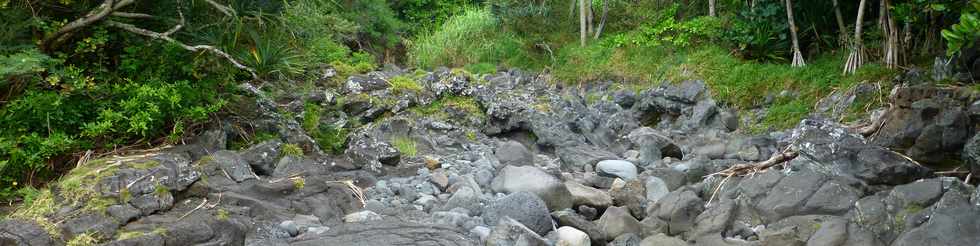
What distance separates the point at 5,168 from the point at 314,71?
12.5 feet

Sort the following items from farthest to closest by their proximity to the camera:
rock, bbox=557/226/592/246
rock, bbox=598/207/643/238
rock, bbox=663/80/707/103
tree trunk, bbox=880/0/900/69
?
rock, bbox=663/80/707/103
tree trunk, bbox=880/0/900/69
rock, bbox=598/207/643/238
rock, bbox=557/226/592/246

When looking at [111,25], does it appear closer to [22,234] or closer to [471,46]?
[22,234]

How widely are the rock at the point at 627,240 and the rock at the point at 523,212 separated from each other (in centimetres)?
47

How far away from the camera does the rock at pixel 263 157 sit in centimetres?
590

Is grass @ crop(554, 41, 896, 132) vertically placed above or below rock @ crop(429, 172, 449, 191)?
below

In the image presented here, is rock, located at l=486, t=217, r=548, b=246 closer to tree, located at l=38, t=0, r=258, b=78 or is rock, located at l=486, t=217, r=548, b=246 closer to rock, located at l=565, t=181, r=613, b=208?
rock, located at l=565, t=181, r=613, b=208

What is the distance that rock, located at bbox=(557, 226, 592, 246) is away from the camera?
521cm

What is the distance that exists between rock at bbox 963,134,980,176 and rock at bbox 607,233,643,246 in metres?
2.29

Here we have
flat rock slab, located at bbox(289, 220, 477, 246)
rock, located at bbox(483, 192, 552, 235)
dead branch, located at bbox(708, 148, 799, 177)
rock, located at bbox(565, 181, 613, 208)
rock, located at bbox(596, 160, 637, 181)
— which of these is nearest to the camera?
flat rock slab, located at bbox(289, 220, 477, 246)

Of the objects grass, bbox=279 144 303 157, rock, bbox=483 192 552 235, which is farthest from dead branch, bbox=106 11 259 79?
rock, bbox=483 192 552 235

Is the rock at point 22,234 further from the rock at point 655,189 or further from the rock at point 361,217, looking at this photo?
the rock at point 655,189

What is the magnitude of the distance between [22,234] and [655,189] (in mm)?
4683

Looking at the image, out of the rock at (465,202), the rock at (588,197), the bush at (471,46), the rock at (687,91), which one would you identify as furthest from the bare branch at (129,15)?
the bush at (471,46)

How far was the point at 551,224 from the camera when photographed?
548cm
